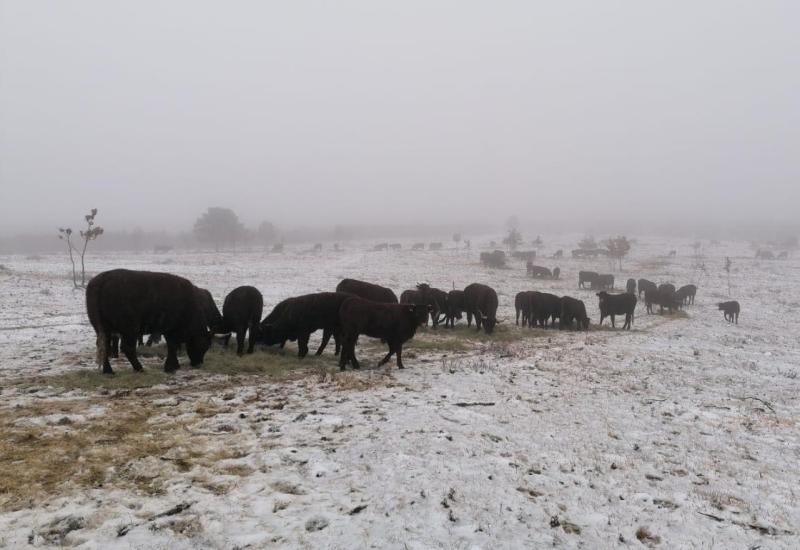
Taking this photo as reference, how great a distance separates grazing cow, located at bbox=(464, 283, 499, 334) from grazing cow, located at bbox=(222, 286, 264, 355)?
32.3 feet

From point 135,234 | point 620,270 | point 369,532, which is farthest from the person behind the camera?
point 135,234

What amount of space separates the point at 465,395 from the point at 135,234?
12702 centimetres

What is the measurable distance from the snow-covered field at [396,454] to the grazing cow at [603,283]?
31592mm

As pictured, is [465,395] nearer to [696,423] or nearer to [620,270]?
[696,423]

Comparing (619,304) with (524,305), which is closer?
(524,305)

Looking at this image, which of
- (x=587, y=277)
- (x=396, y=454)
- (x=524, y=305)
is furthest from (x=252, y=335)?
(x=587, y=277)

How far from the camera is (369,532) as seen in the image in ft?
14.7

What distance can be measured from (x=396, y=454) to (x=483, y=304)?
13.9 metres

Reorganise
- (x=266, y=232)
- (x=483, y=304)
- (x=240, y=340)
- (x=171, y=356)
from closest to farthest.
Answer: (x=171, y=356) → (x=240, y=340) → (x=483, y=304) → (x=266, y=232)

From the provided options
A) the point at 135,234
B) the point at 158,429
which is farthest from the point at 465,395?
the point at 135,234

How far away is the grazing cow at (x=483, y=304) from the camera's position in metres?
19.0

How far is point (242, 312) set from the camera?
12.9 metres

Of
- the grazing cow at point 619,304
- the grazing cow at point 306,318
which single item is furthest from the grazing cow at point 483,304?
the grazing cow at point 619,304

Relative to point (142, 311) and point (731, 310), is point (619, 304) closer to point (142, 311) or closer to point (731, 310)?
point (731, 310)
